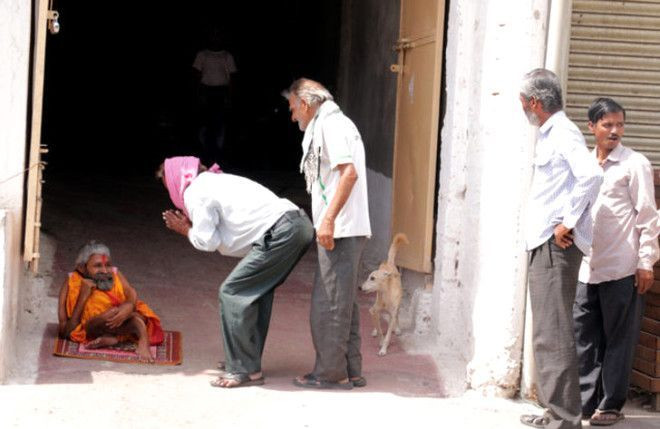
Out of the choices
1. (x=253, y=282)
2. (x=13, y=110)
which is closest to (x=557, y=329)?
(x=253, y=282)

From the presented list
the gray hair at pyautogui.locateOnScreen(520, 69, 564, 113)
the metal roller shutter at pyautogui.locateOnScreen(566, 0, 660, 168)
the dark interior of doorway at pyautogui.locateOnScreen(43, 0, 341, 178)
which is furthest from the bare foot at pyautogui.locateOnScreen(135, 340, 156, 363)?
the dark interior of doorway at pyautogui.locateOnScreen(43, 0, 341, 178)

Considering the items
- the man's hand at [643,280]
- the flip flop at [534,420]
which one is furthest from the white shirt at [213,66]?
the flip flop at [534,420]

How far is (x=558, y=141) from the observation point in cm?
558

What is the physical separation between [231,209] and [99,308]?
1.22 m

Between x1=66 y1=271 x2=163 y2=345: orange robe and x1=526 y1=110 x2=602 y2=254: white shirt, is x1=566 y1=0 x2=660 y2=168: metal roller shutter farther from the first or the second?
x1=66 y1=271 x2=163 y2=345: orange robe

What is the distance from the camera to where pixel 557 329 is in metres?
5.63

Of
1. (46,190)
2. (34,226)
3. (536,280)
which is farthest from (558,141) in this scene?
(46,190)

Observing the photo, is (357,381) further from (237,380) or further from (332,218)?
(332,218)

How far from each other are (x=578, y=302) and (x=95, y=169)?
28.1ft

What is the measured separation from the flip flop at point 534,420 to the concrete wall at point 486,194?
0.43 meters

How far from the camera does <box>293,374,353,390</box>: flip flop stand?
6.47 m

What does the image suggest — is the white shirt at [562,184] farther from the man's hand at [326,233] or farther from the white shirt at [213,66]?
the white shirt at [213,66]

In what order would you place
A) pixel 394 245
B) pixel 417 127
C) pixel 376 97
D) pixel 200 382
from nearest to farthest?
pixel 200 382 → pixel 394 245 → pixel 417 127 → pixel 376 97

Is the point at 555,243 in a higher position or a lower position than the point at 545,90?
lower
